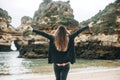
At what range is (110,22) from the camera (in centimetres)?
4969

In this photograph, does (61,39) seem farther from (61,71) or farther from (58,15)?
(58,15)

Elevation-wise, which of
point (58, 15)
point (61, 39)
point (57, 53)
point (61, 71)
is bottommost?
point (61, 71)

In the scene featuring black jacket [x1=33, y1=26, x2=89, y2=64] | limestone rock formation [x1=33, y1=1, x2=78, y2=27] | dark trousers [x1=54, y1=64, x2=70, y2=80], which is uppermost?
limestone rock formation [x1=33, y1=1, x2=78, y2=27]

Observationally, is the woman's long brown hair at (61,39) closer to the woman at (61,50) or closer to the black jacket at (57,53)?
the woman at (61,50)

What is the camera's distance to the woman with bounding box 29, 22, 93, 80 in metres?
5.72

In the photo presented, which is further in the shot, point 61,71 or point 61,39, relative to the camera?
point 61,71

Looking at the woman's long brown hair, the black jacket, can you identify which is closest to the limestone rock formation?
the black jacket

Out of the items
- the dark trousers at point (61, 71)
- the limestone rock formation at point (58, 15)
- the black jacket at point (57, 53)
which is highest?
the limestone rock formation at point (58, 15)

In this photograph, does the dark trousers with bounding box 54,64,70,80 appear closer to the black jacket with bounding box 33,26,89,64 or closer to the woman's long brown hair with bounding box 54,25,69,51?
the black jacket with bounding box 33,26,89,64

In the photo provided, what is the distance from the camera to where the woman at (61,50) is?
18.8 feet

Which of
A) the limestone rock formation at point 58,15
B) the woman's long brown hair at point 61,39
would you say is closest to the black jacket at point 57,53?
the woman's long brown hair at point 61,39

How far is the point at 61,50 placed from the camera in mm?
5766

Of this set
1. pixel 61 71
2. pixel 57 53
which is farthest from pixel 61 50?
pixel 61 71

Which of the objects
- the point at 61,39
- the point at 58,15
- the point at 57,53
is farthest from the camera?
the point at 58,15
